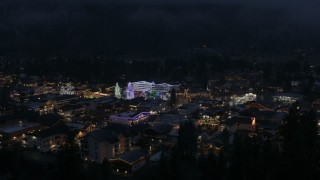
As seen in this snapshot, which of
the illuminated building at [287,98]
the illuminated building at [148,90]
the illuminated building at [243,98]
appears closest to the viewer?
the illuminated building at [287,98]

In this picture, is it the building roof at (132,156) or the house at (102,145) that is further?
the house at (102,145)

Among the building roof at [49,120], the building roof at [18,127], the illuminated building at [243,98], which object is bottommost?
the building roof at [18,127]

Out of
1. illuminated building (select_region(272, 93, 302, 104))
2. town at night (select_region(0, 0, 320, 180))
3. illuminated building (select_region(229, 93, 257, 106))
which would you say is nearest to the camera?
town at night (select_region(0, 0, 320, 180))

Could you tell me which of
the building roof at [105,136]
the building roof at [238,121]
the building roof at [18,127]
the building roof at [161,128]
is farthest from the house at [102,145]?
the building roof at [238,121]

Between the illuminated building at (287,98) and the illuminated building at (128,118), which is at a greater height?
the illuminated building at (287,98)

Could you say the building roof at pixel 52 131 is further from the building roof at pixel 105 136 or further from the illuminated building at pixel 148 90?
the illuminated building at pixel 148 90

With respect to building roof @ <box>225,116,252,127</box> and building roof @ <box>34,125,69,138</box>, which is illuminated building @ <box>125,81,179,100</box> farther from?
building roof @ <box>34,125,69,138</box>

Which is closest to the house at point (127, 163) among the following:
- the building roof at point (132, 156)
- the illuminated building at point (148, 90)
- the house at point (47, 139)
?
the building roof at point (132, 156)

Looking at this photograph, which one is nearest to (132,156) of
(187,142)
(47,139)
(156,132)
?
(187,142)

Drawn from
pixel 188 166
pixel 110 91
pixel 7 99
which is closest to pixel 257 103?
pixel 188 166

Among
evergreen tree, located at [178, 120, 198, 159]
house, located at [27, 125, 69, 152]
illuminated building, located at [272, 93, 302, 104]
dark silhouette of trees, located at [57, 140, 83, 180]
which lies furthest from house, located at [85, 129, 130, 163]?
illuminated building, located at [272, 93, 302, 104]

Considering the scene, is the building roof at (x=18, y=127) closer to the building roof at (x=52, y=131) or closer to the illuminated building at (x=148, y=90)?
the building roof at (x=52, y=131)

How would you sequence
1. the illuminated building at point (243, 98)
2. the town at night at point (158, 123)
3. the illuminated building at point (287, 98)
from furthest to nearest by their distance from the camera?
the illuminated building at point (243, 98), the illuminated building at point (287, 98), the town at night at point (158, 123)
